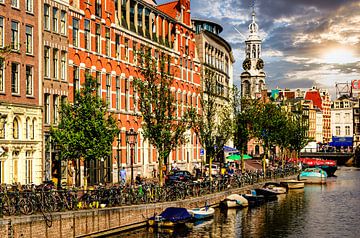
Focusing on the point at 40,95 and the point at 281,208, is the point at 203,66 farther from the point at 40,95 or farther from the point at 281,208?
the point at 40,95

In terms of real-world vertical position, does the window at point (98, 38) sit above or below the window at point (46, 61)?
above

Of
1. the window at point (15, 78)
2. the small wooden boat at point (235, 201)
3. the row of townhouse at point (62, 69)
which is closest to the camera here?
the row of townhouse at point (62, 69)

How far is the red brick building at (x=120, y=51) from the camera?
190ft

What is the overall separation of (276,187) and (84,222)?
143 feet

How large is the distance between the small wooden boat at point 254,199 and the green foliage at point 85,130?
21711mm

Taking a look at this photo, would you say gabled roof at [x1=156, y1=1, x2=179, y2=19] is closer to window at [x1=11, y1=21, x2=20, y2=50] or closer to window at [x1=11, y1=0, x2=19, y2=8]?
window at [x1=11, y1=0, x2=19, y2=8]

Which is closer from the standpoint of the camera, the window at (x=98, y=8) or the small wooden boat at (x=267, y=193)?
the window at (x=98, y=8)

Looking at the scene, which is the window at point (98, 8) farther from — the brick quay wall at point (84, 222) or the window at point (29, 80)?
the brick quay wall at point (84, 222)

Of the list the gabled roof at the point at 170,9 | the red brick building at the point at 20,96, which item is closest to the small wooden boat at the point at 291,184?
the gabled roof at the point at 170,9

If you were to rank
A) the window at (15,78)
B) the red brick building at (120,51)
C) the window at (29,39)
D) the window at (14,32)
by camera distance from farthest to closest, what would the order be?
the red brick building at (120,51) → the window at (29,39) → the window at (14,32) → the window at (15,78)

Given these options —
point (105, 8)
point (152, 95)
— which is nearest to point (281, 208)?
point (152, 95)

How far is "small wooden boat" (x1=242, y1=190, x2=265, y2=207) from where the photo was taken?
62750 millimetres

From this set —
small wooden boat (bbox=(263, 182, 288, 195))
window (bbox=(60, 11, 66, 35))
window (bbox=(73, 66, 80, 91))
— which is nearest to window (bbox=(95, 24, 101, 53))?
window (bbox=(73, 66, 80, 91))

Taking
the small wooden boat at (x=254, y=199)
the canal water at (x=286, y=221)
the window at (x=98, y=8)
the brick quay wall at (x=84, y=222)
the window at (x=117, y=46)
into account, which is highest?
the window at (x=98, y=8)
